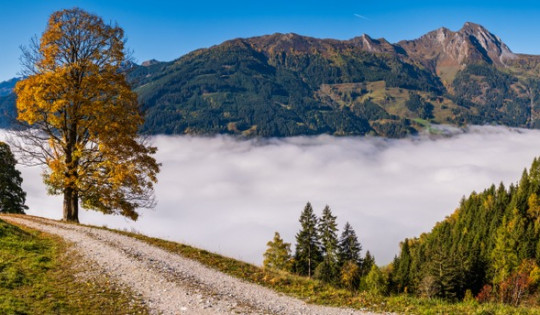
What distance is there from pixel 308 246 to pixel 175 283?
71196 mm

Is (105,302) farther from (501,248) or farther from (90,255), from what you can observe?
(501,248)

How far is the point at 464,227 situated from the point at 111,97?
139 metres

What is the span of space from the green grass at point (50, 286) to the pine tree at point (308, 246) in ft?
221

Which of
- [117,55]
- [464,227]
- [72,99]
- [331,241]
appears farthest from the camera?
[464,227]

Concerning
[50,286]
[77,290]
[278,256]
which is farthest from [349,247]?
[50,286]

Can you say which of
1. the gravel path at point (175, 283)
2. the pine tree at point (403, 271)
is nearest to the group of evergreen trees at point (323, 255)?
the pine tree at point (403, 271)

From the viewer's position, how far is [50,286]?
52.5 ft

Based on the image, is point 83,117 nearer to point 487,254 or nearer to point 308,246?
point 308,246

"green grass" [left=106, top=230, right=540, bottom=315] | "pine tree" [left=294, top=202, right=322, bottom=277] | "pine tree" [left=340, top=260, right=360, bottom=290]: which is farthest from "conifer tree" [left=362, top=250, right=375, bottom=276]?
"green grass" [left=106, top=230, right=540, bottom=315]

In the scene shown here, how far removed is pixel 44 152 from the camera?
104 ft

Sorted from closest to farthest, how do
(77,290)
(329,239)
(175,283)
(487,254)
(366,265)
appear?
(77,290) → (175,283) → (329,239) → (366,265) → (487,254)

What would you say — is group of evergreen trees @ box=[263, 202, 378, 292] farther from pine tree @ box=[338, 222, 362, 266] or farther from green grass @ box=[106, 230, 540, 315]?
green grass @ box=[106, 230, 540, 315]

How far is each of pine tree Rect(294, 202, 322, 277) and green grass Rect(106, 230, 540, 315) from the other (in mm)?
61876

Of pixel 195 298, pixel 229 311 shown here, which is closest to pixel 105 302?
pixel 195 298
